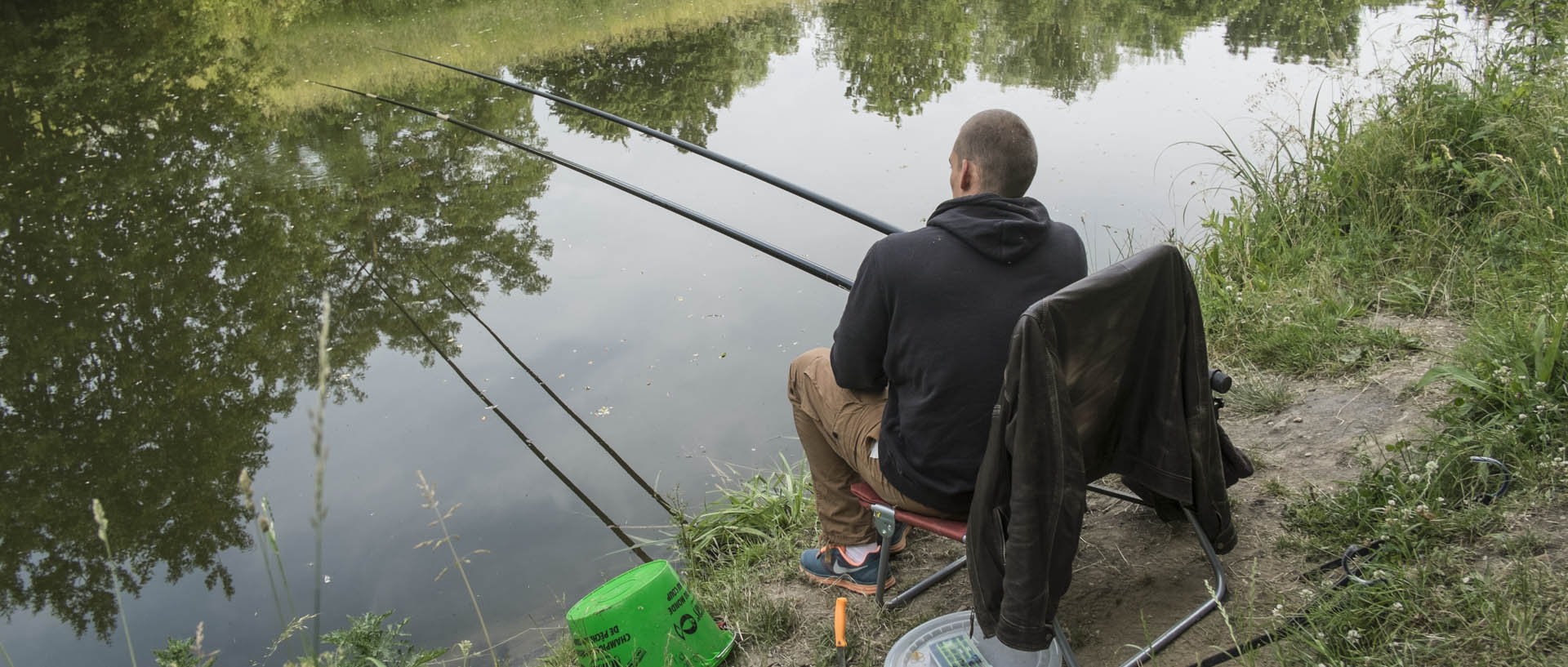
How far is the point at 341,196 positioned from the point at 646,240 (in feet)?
7.07

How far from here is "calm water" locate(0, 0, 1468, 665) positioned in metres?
3.64

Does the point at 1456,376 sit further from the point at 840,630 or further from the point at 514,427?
the point at 514,427

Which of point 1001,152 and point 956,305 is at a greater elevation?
point 1001,152

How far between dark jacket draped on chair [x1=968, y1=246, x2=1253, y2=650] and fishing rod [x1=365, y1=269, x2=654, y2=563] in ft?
5.04

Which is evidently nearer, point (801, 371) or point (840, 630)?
point (840, 630)

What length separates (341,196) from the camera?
655 cm

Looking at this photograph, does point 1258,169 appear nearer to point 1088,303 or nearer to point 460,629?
point 1088,303

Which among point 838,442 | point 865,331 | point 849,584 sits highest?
point 865,331

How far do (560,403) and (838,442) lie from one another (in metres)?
2.10

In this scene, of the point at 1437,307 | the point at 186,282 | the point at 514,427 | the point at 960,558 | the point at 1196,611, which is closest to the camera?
the point at 1196,611

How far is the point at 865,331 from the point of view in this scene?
2.19 m

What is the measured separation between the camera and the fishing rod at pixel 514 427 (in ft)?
11.8

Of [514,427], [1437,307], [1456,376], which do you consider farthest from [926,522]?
[514,427]

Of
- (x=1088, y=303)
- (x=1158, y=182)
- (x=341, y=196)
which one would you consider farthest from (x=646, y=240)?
(x=1088, y=303)
